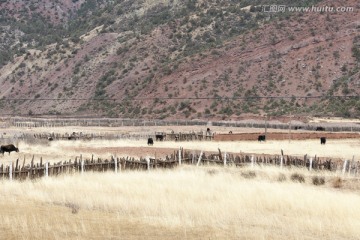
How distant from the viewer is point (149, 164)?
32.2 m

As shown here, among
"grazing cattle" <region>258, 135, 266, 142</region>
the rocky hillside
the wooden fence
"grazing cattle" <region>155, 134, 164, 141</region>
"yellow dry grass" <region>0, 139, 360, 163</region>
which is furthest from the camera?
the rocky hillside

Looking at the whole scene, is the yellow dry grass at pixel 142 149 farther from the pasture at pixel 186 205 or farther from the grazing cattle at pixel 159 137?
the pasture at pixel 186 205

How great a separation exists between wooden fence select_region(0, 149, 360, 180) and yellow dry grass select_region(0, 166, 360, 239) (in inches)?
40.5

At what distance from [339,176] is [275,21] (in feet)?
285

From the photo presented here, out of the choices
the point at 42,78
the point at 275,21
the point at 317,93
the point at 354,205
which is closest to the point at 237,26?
the point at 275,21

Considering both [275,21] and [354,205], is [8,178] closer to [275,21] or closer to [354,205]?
[354,205]

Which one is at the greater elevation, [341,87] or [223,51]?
[223,51]

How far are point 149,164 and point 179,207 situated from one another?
12.2 metres

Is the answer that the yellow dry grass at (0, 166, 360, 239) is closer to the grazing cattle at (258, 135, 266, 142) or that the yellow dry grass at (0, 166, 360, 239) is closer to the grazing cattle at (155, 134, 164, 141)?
the grazing cattle at (258, 135, 266, 142)

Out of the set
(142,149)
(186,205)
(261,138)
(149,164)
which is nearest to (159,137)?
(261,138)

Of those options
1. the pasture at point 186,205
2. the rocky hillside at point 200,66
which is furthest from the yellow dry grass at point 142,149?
the rocky hillside at point 200,66

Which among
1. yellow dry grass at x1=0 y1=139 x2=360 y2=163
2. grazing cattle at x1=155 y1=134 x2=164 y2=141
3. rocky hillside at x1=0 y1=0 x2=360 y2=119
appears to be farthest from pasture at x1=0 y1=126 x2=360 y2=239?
rocky hillside at x1=0 y1=0 x2=360 y2=119

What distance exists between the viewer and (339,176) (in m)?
27.3

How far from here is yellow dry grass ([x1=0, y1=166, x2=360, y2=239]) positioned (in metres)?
16.5
